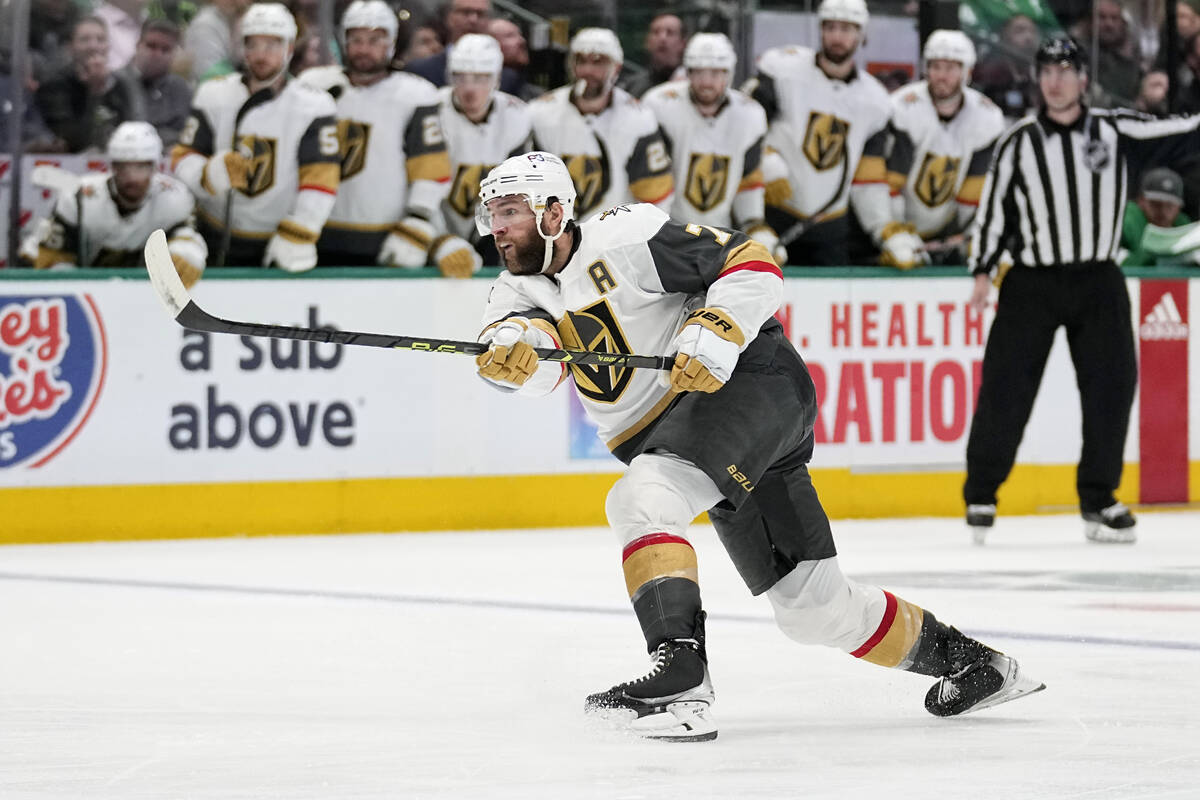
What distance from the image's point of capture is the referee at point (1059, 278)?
6.46 metres

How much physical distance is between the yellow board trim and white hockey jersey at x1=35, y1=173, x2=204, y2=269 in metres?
0.79

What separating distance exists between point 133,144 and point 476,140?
1174mm

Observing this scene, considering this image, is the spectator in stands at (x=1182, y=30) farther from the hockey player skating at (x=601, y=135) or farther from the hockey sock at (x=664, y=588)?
the hockey sock at (x=664, y=588)

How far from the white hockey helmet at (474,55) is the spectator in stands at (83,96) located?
1.17 metres

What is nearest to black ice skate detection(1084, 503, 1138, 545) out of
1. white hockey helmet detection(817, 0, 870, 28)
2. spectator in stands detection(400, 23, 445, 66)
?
white hockey helmet detection(817, 0, 870, 28)

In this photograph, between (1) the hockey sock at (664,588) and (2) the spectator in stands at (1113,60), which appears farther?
(2) the spectator in stands at (1113,60)

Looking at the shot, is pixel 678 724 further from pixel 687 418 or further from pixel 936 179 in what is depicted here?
pixel 936 179

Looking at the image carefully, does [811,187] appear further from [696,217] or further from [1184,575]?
[1184,575]

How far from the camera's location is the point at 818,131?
7.48m

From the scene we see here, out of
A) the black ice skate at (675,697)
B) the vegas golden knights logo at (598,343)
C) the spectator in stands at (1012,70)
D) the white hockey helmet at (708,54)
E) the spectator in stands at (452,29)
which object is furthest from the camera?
the spectator in stands at (1012,70)

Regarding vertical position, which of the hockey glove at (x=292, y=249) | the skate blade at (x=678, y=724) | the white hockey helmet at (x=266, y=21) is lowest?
the skate blade at (x=678, y=724)

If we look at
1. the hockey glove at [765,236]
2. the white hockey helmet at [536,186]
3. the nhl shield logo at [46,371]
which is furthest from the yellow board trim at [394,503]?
the white hockey helmet at [536,186]

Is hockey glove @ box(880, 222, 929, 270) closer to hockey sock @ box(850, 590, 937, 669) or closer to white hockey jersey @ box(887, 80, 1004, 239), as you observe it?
white hockey jersey @ box(887, 80, 1004, 239)

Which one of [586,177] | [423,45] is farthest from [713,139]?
[423,45]
